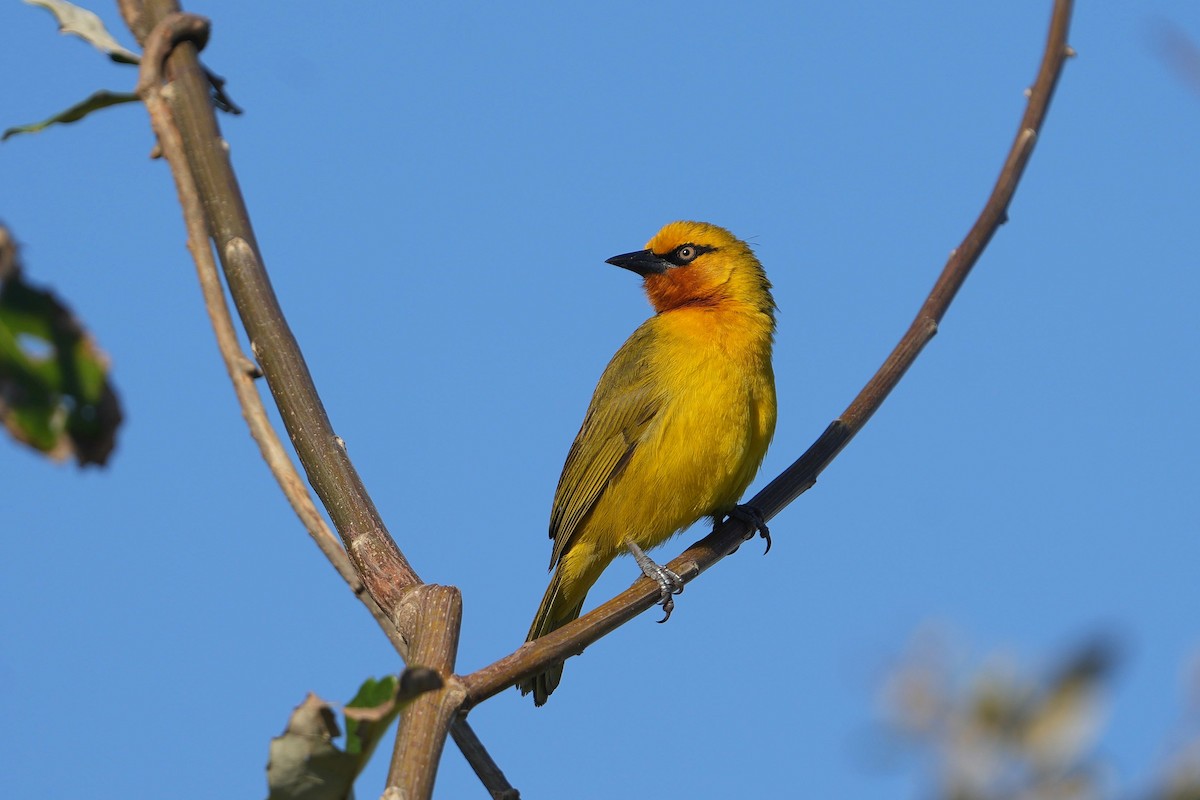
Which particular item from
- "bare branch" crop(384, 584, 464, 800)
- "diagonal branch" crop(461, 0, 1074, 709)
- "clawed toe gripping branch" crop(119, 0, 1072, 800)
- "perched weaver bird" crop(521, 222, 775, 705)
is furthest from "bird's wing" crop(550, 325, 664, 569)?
"bare branch" crop(384, 584, 464, 800)

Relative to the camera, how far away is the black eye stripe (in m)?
6.82

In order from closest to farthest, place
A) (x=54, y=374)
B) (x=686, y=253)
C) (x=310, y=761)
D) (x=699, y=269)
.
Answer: (x=54, y=374) < (x=310, y=761) < (x=699, y=269) < (x=686, y=253)

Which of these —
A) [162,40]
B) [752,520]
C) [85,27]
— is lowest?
[162,40]

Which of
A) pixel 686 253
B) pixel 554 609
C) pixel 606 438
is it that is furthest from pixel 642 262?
pixel 554 609

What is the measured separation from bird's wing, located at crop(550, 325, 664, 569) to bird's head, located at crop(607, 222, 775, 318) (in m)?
0.39

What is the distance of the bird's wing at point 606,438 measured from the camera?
5895mm

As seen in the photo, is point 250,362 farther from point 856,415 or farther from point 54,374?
point 856,415

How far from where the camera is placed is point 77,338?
102 cm

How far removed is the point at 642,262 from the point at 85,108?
17.0ft

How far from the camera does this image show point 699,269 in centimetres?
668

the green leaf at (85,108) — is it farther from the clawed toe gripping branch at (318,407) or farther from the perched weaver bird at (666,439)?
the perched weaver bird at (666,439)

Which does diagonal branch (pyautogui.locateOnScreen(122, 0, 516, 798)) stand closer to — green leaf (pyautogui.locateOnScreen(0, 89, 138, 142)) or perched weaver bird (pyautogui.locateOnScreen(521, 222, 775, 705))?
green leaf (pyautogui.locateOnScreen(0, 89, 138, 142))

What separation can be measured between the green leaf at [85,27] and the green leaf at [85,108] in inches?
5.2

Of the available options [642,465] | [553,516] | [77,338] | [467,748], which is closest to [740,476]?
[642,465]
